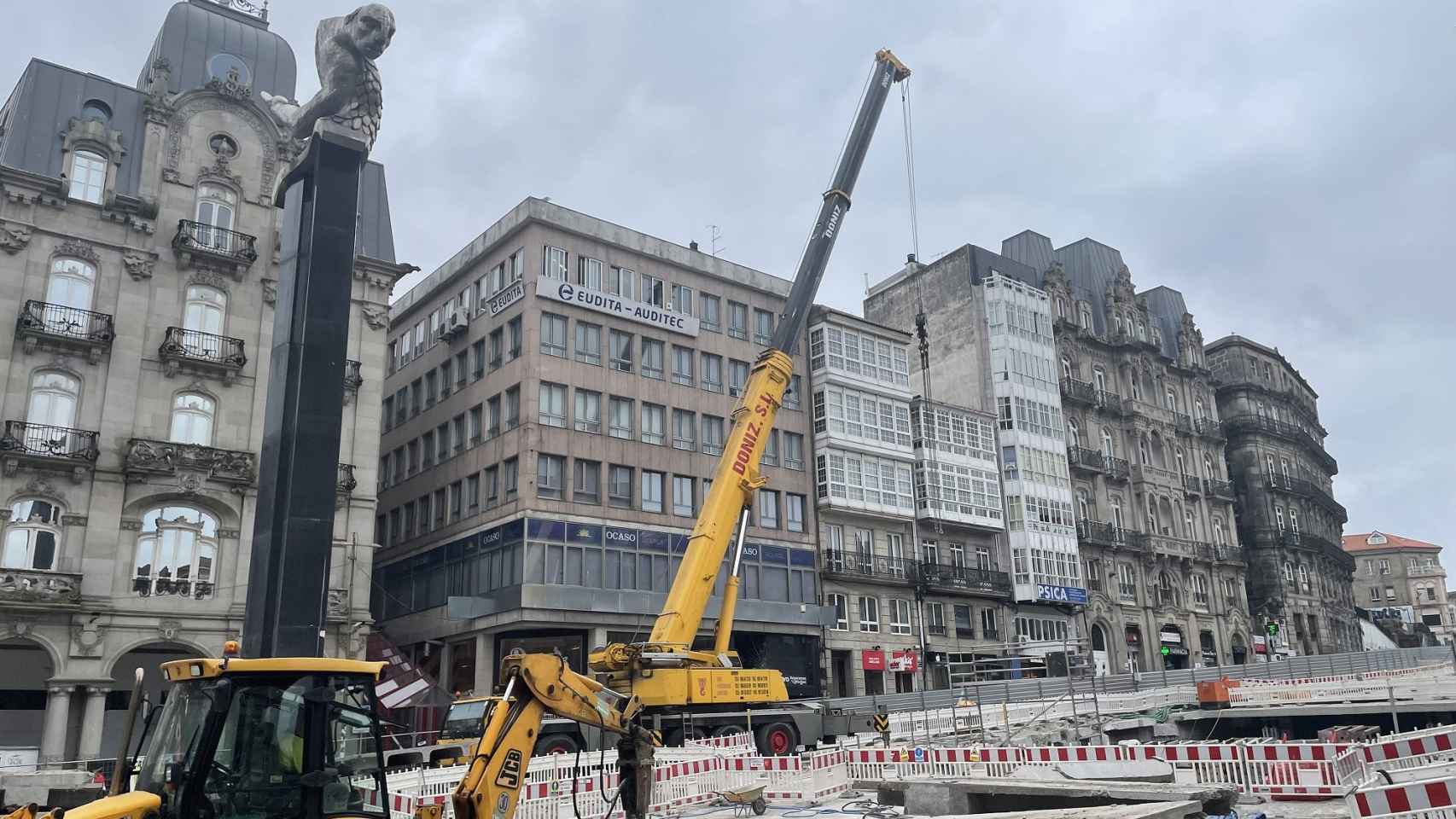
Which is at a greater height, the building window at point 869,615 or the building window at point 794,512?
the building window at point 794,512

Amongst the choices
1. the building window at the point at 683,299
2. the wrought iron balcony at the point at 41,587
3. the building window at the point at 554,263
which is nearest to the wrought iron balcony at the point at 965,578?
the building window at the point at 683,299

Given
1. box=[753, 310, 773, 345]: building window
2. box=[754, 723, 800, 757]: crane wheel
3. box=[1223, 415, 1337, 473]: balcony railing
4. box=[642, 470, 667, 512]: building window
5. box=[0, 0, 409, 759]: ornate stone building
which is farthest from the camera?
box=[1223, 415, 1337, 473]: balcony railing

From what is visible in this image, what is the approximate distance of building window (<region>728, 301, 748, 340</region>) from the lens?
166 feet

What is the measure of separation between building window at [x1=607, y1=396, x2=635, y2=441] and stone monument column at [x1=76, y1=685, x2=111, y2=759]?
20141 mm

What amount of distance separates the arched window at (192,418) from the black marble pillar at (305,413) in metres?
17.9

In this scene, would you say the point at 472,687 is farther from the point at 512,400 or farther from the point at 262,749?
the point at 262,749

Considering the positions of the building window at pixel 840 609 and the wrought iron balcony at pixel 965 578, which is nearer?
the building window at pixel 840 609

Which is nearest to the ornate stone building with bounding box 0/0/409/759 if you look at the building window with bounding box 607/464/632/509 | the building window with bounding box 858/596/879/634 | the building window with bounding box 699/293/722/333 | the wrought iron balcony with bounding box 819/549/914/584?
the building window with bounding box 607/464/632/509

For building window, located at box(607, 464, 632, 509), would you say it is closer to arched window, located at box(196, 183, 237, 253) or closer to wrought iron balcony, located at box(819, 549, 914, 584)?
wrought iron balcony, located at box(819, 549, 914, 584)

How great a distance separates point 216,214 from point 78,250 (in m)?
4.38

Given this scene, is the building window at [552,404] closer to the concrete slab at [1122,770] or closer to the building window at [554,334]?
the building window at [554,334]

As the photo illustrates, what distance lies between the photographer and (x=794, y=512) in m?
49.8

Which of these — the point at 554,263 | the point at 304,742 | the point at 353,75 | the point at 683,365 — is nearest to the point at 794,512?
the point at 683,365

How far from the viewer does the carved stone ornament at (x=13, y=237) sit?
32.5 m
